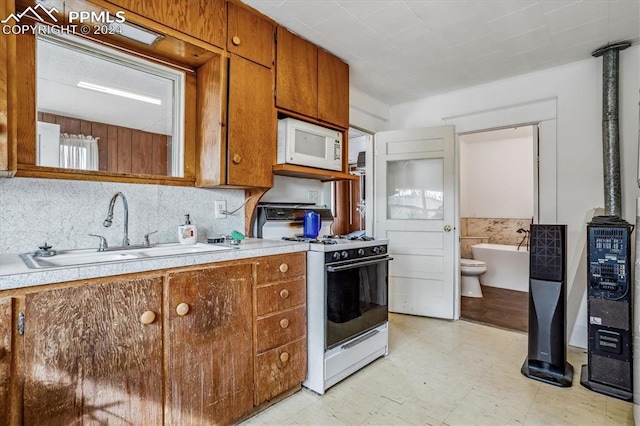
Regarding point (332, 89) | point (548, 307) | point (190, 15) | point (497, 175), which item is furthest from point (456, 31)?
point (497, 175)

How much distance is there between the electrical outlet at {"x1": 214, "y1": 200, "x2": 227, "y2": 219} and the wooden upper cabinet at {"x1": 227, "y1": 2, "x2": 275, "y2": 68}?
96cm

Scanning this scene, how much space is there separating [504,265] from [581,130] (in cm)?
257

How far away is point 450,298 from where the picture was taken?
3.38 meters

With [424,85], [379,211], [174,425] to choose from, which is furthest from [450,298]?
[174,425]

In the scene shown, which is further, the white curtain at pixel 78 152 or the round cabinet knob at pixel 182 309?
the white curtain at pixel 78 152

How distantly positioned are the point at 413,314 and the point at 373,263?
158 centimetres

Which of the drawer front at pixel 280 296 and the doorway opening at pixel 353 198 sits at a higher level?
the doorway opening at pixel 353 198

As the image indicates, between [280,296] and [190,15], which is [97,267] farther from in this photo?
[190,15]

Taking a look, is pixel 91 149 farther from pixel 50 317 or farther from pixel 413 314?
pixel 413 314

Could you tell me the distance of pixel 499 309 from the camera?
3766 millimetres

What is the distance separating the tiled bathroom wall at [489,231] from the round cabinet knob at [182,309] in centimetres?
485

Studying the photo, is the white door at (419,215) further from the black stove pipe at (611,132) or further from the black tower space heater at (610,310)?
the black tower space heater at (610,310)

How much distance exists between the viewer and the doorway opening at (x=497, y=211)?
461 cm
